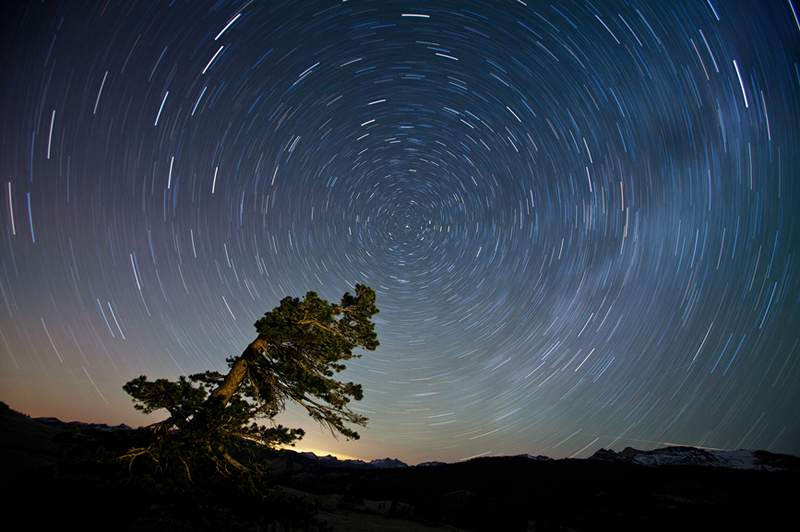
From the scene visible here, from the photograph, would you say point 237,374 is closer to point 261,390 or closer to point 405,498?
point 261,390

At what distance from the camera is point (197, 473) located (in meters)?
6.98

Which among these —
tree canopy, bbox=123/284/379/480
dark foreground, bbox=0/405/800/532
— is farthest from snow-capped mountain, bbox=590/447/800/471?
tree canopy, bbox=123/284/379/480

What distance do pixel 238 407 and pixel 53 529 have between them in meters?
3.09

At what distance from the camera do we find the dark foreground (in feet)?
18.3

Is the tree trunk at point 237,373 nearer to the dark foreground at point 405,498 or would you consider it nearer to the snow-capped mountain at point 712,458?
the dark foreground at point 405,498

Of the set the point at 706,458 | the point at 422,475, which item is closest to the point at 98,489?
the point at 422,475

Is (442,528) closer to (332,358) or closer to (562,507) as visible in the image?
(562,507)

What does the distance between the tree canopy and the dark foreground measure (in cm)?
65

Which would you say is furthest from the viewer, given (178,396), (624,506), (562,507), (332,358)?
(562,507)

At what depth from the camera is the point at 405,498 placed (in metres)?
45.2

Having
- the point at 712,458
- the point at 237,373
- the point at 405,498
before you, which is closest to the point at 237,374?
the point at 237,373

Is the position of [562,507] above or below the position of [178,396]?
below

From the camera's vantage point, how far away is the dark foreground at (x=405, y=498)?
5570 millimetres

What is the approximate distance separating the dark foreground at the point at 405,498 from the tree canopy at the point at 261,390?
25.7 inches
